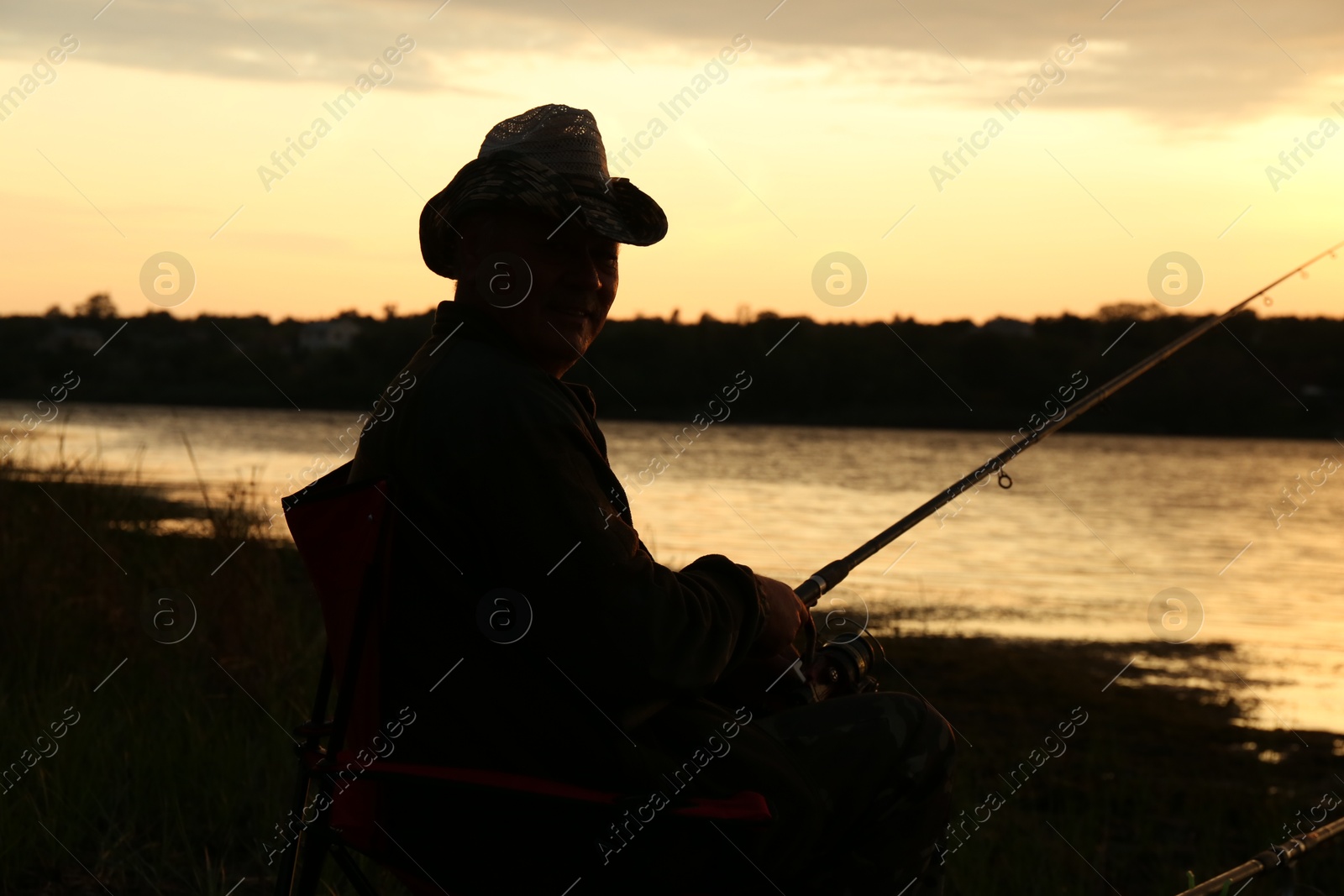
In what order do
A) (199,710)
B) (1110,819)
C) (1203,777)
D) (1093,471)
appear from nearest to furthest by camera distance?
(199,710), (1110,819), (1203,777), (1093,471)

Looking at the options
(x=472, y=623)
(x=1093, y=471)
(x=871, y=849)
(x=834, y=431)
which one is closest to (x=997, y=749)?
(x=871, y=849)

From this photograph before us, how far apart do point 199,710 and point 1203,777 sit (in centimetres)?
458

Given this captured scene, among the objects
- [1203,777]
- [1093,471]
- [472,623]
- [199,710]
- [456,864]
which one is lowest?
[1093,471]

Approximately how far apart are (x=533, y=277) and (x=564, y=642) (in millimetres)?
651

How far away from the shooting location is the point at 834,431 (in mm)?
38906

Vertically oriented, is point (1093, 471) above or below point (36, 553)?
below

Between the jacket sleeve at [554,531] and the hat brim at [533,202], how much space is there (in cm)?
35

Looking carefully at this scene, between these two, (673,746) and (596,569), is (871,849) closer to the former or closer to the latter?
(673,746)
